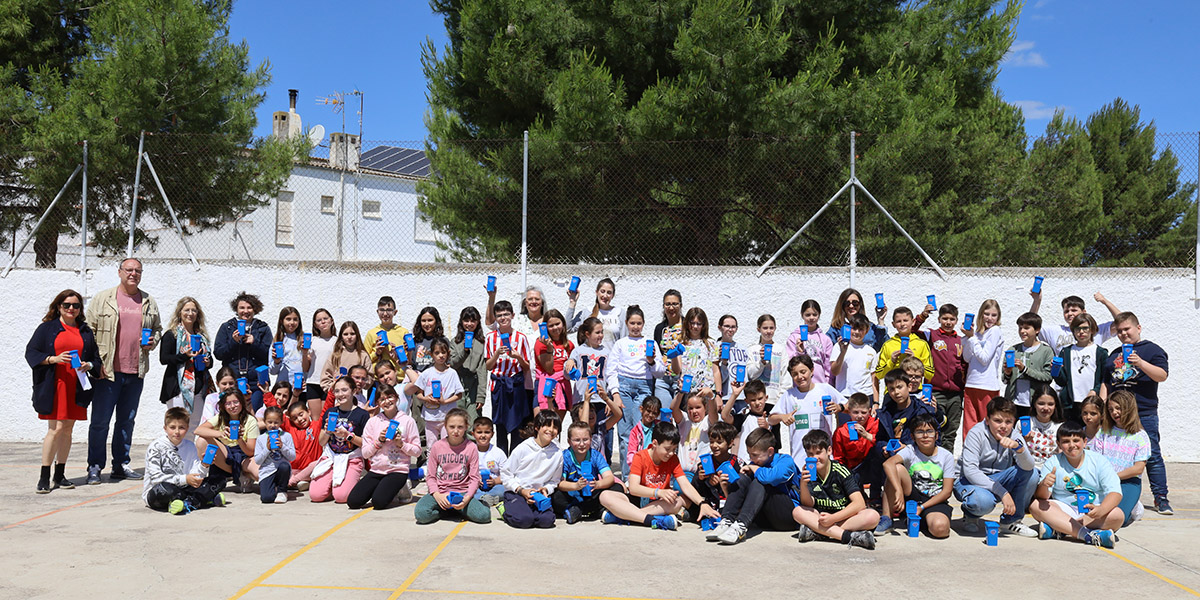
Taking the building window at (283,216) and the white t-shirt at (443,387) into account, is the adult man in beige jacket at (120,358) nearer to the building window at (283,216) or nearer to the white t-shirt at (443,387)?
the white t-shirt at (443,387)

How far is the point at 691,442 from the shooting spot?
22.2 ft

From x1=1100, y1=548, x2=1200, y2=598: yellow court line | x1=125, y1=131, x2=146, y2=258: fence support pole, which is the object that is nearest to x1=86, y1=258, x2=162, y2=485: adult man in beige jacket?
x1=125, y1=131, x2=146, y2=258: fence support pole

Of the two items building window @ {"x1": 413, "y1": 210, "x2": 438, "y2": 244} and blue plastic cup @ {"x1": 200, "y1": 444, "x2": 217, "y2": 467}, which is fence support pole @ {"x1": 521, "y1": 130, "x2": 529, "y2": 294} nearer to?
building window @ {"x1": 413, "y1": 210, "x2": 438, "y2": 244}

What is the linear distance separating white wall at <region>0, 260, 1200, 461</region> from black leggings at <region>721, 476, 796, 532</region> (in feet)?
10.9

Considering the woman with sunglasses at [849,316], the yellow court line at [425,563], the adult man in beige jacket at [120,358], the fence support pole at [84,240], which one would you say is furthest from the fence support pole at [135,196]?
the woman with sunglasses at [849,316]

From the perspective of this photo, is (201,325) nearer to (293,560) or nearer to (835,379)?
(293,560)

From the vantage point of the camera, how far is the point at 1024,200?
14.9 metres

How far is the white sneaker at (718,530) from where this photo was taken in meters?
5.55

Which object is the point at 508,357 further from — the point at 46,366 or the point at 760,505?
the point at 46,366

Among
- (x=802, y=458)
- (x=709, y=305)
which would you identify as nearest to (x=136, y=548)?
(x=802, y=458)

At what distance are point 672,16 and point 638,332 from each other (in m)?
4.71

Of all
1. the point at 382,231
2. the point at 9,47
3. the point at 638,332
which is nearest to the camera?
the point at 638,332

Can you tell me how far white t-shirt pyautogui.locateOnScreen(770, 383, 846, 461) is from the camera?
6441 millimetres

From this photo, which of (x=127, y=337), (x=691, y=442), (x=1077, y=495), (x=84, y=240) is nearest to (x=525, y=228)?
(x=691, y=442)
